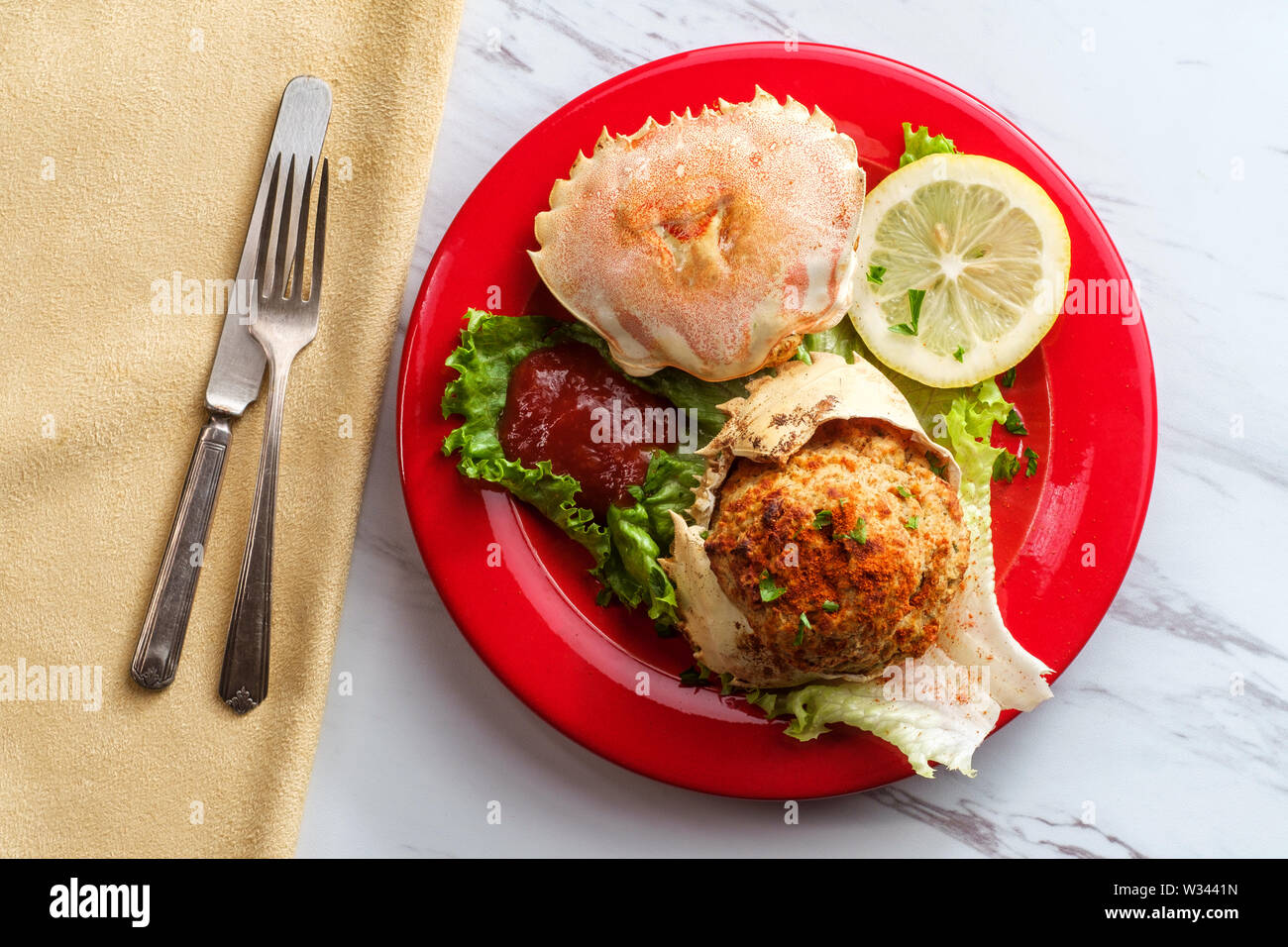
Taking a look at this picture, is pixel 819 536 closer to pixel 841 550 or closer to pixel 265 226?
pixel 841 550

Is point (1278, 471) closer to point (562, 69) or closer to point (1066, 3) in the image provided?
point (1066, 3)

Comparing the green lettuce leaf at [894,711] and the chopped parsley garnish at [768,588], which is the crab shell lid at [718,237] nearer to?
the chopped parsley garnish at [768,588]

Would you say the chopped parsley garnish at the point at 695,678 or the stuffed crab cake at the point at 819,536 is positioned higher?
the stuffed crab cake at the point at 819,536

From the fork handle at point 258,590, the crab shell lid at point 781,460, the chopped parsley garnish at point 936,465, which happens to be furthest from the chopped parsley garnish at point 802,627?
the fork handle at point 258,590

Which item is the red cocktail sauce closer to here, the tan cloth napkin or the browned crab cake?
the browned crab cake

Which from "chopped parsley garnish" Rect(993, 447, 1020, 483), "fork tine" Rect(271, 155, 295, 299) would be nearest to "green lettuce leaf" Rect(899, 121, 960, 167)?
"chopped parsley garnish" Rect(993, 447, 1020, 483)

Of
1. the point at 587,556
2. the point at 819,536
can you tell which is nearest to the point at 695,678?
the point at 587,556

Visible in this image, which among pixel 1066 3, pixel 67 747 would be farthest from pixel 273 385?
pixel 1066 3
